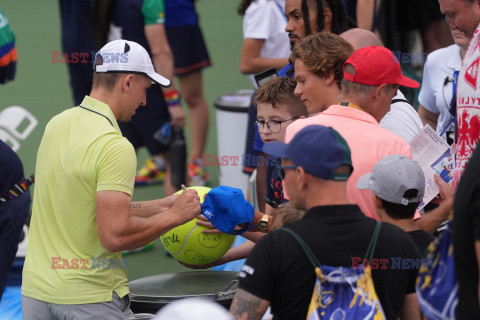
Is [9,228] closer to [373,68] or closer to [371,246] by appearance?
[373,68]

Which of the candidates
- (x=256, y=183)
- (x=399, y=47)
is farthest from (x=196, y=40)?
(x=256, y=183)

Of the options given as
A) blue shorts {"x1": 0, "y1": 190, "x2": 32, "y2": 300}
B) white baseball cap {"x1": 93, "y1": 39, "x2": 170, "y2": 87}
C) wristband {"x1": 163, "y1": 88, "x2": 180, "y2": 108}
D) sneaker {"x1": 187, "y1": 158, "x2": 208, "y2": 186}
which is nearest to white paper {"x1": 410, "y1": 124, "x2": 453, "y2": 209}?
white baseball cap {"x1": 93, "y1": 39, "x2": 170, "y2": 87}

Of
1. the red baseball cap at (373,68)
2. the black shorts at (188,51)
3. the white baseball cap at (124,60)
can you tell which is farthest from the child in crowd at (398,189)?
the black shorts at (188,51)

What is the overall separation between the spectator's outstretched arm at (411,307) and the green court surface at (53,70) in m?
3.67

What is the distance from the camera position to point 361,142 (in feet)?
12.1

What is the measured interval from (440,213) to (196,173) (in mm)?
4442

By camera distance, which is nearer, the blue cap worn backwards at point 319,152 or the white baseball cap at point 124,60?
the blue cap worn backwards at point 319,152

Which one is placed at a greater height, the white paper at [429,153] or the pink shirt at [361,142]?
the pink shirt at [361,142]

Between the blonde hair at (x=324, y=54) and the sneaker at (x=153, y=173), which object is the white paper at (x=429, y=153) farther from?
the sneaker at (x=153, y=173)

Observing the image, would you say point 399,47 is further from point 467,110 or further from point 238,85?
point 467,110

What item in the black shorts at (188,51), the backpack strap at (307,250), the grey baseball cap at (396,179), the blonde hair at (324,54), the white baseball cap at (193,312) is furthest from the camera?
the black shorts at (188,51)

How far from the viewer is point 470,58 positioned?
3.74 metres

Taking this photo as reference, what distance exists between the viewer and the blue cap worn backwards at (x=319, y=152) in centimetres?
299

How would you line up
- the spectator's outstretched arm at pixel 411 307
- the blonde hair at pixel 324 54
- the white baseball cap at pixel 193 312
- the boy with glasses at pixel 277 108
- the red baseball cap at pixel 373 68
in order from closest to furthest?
the white baseball cap at pixel 193 312 < the spectator's outstretched arm at pixel 411 307 < the red baseball cap at pixel 373 68 < the blonde hair at pixel 324 54 < the boy with glasses at pixel 277 108
